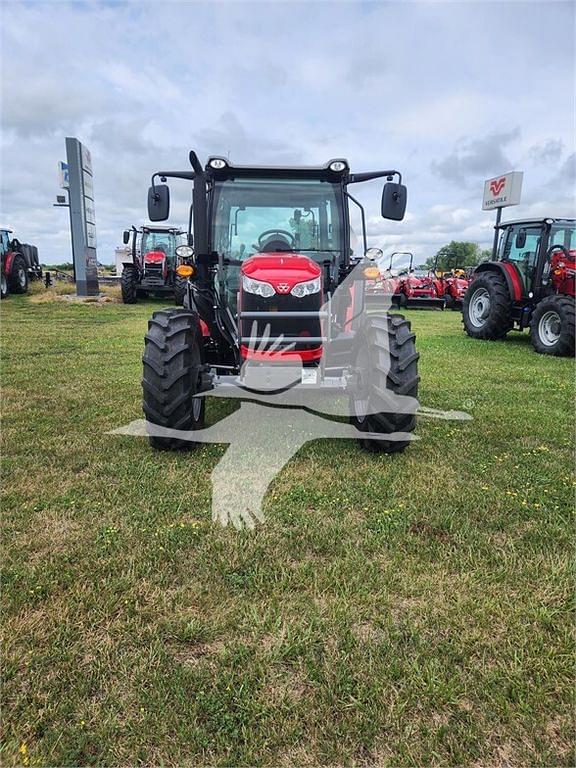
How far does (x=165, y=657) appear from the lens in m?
1.78

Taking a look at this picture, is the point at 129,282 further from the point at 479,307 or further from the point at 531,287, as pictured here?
the point at 531,287

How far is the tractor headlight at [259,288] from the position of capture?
3396mm

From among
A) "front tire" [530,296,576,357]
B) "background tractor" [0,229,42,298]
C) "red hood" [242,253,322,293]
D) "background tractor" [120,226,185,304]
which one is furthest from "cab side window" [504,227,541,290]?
"background tractor" [0,229,42,298]

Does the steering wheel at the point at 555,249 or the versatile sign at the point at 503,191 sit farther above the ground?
the versatile sign at the point at 503,191

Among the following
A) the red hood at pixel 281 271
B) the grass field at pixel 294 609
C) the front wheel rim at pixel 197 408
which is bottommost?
the grass field at pixel 294 609

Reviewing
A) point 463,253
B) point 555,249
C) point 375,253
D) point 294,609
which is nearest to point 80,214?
point 555,249

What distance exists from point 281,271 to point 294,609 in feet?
7.32

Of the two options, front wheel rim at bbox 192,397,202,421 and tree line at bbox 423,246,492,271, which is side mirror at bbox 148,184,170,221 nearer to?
front wheel rim at bbox 192,397,202,421

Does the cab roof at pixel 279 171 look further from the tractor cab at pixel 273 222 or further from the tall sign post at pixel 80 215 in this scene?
the tall sign post at pixel 80 215

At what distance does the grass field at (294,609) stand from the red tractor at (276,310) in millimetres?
438

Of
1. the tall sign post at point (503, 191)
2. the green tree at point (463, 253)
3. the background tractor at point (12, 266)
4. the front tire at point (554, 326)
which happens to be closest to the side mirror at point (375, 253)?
the front tire at point (554, 326)

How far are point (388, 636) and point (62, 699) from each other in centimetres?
117

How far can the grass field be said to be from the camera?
1.53m

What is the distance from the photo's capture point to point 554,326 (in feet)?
27.7
